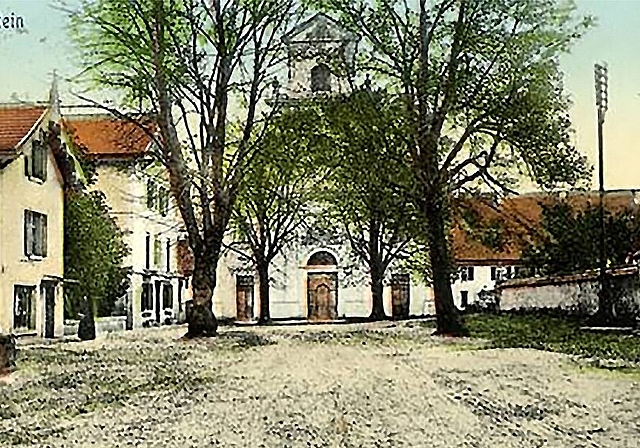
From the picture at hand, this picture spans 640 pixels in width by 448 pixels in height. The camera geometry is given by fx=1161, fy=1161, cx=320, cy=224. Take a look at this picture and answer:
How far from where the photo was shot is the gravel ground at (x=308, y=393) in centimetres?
333

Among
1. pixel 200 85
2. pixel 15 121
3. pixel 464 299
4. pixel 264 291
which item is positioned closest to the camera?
pixel 15 121

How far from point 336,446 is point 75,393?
1133 millimetres

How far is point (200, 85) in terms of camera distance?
5062 mm

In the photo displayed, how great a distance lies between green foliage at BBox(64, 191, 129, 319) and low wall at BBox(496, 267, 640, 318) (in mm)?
2043

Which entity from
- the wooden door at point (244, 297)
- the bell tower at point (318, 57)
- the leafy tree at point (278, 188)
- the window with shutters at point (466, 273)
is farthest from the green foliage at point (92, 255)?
the window with shutters at point (466, 273)

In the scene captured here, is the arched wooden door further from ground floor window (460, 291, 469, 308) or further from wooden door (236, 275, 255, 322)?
ground floor window (460, 291, 469, 308)

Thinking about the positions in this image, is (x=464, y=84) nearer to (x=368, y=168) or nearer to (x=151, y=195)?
(x=368, y=168)

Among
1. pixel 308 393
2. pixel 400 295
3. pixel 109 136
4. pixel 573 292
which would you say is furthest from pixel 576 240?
pixel 109 136

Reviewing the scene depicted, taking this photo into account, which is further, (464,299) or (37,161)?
(464,299)

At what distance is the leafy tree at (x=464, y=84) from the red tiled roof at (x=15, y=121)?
4.41 feet

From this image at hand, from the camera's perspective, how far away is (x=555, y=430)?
3.34 m

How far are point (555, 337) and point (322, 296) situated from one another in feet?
3.43

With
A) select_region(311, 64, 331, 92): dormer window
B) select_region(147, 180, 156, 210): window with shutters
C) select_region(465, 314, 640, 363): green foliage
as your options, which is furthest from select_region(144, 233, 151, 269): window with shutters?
select_region(465, 314, 640, 363): green foliage

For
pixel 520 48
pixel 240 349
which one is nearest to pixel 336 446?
pixel 240 349
